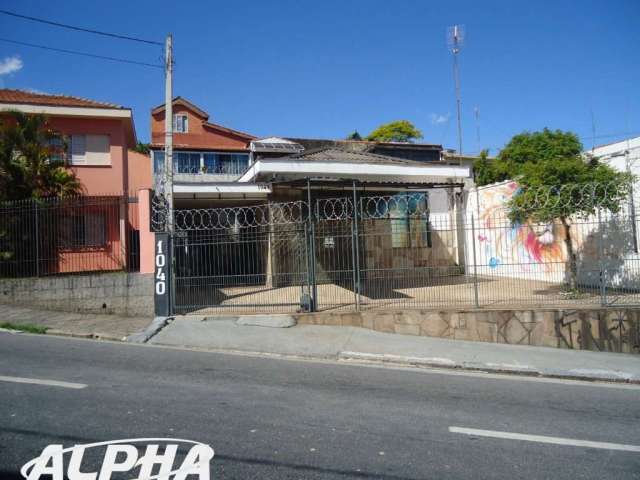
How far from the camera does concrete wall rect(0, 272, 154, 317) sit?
11.1m

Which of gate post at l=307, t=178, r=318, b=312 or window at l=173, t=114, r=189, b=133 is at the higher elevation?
window at l=173, t=114, r=189, b=133

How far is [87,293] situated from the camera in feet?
37.1

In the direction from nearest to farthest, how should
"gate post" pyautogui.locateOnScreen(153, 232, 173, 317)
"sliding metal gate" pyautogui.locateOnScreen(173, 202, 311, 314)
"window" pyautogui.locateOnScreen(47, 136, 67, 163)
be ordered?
"gate post" pyautogui.locateOnScreen(153, 232, 173, 317), "sliding metal gate" pyautogui.locateOnScreen(173, 202, 311, 314), "window" pyautogui.locateOnScreen(47, 136, 67, 163)

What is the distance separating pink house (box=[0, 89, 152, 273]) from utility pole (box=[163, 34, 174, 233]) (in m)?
0.55

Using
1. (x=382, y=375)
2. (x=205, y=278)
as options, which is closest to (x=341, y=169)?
(x=205, y=278)

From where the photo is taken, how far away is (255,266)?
11523 mm

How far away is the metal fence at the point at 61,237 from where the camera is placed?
11.9m

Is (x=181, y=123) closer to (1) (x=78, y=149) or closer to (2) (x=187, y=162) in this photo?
(2) (x=187, y=162)

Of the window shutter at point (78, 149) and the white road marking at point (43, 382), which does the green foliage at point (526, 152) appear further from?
the window shutter at point (78, 149)

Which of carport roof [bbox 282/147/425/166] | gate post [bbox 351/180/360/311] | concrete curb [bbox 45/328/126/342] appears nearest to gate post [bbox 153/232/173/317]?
concrete curb [bbox 45/328/126/342]

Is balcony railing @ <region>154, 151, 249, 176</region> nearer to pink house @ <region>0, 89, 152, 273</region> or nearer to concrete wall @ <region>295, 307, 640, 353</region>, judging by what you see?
pink house @ <region>0, 89, 152, 273</region>

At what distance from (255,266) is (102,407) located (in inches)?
265

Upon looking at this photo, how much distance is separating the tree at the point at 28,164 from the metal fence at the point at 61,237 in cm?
139

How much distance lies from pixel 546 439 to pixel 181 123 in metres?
29.6
